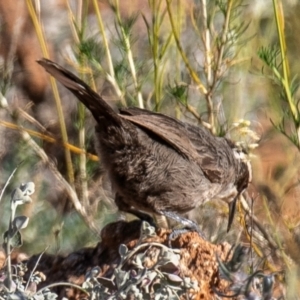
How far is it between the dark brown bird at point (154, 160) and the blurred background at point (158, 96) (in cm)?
21

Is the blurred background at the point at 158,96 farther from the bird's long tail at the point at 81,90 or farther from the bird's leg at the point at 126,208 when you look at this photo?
the bird's long tail at the point at 81,90

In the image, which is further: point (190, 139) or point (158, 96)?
point (158, 96)

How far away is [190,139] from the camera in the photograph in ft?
18.6

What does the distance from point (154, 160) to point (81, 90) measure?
30.0 inches

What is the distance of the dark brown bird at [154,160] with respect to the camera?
207 inches

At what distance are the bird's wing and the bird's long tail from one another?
4.6 inches

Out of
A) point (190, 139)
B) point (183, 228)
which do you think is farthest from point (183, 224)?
point (190, 139)

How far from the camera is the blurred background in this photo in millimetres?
5527

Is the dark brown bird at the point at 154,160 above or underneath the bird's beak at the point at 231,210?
above

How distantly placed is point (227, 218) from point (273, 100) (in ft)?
3.13

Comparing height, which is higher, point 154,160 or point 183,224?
point 154,160

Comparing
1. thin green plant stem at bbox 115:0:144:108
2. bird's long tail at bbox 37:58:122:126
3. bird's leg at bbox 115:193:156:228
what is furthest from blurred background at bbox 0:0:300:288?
bird's long tail at bbox 37:58:122:126

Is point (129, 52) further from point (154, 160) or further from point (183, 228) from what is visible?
point (183, 228)

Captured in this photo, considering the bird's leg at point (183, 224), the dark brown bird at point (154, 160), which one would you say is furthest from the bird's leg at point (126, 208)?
the bird's leg at point (183, 224)
